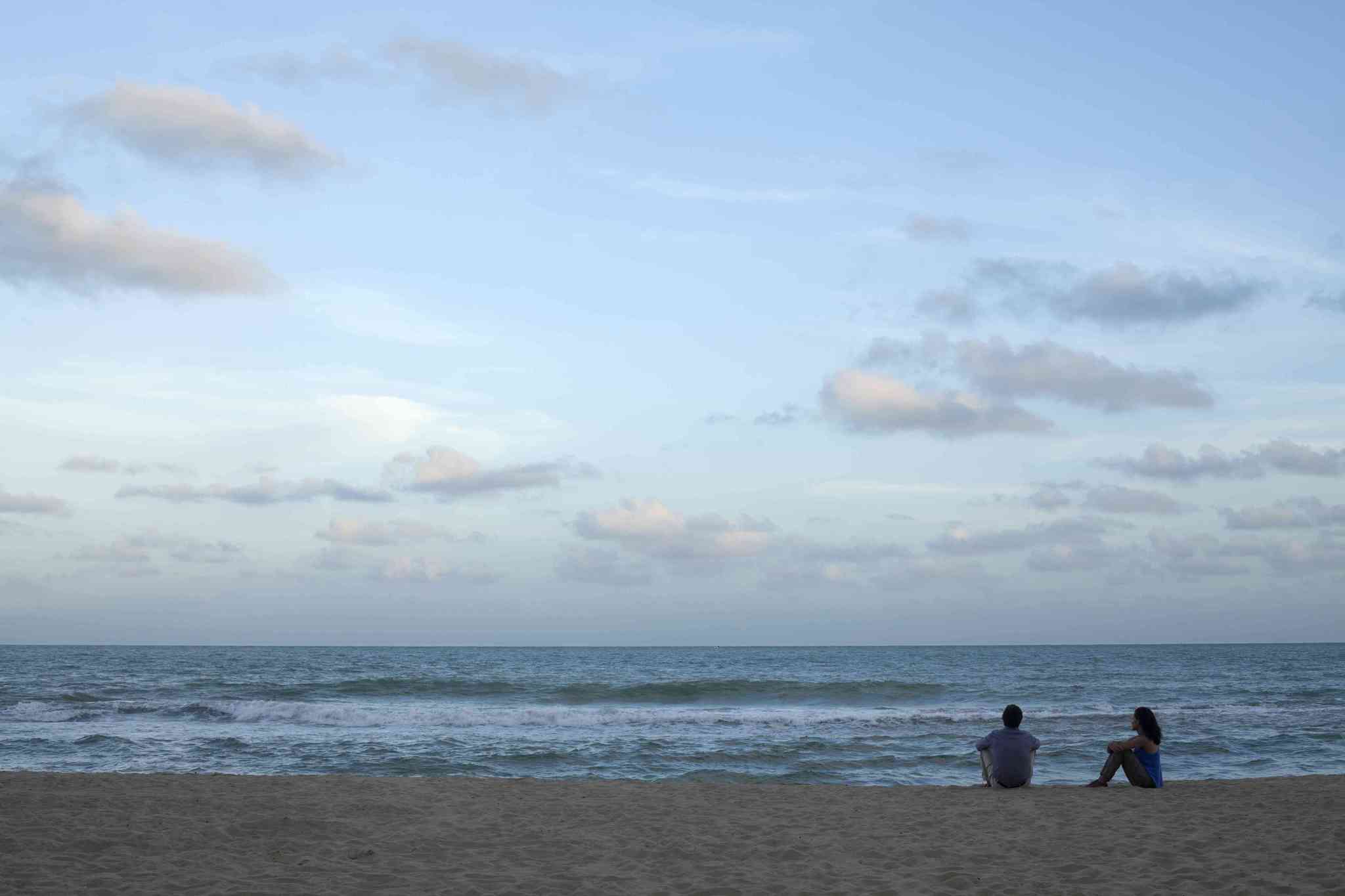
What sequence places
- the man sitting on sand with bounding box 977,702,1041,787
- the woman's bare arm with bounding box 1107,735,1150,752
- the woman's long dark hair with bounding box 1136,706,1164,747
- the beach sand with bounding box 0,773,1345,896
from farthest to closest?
the man sitting on sand with bounding box 977,702,1041,787, the woman's bare arm with bounding box 1107,735,1150,752, the woman's long dark hair with bounding box 1136,706,1164,747, the beach sand with bounding box 0,773,1345,896

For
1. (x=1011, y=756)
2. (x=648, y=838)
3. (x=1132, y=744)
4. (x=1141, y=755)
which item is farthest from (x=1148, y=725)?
(x=648, y=838)

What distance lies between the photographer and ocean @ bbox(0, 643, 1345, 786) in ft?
57.7

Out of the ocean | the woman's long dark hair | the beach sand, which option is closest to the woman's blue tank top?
the woman's long dark hair

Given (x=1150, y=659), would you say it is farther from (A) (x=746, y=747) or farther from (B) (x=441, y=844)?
(B) (x=441, y=844)

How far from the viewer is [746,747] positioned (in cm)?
1995

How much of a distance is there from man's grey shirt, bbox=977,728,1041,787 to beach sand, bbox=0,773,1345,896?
0.89ft

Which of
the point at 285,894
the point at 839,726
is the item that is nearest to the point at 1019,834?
the point at 285,894

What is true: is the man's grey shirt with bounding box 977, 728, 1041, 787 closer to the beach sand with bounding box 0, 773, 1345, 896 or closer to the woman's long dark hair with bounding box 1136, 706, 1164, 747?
the beach sand with bounding box 0, 773, 1345, 896

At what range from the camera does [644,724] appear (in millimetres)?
25984

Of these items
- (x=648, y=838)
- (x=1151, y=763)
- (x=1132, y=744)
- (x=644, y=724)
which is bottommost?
(x=644, y=724)

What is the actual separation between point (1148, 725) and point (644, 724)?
14.9 m

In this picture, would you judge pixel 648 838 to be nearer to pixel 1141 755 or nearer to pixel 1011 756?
pixel 1011 756

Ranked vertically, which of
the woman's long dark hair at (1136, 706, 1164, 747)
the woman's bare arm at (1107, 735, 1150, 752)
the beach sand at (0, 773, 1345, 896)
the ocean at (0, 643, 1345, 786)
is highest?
the woman's long dark hair at (1136, 706, 1164, 747)

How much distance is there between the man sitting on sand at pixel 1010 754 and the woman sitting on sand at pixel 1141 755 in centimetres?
88
